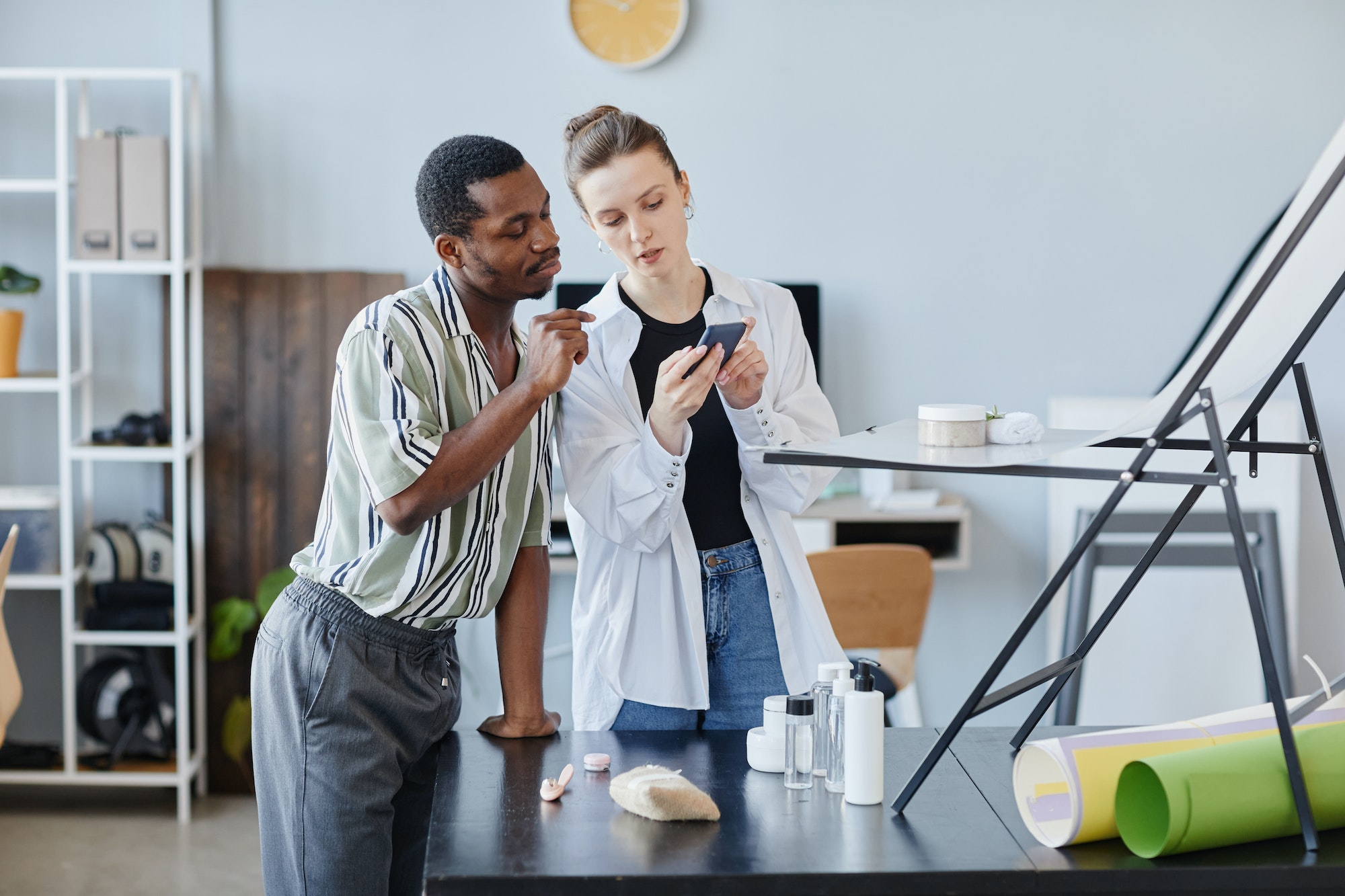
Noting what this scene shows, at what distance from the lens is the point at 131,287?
3.75 meters

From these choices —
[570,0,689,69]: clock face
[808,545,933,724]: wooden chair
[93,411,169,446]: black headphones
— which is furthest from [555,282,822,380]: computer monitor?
[93,411,169,446]: black headphones

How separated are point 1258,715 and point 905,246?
2683mm

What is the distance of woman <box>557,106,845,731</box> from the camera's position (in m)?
1.75

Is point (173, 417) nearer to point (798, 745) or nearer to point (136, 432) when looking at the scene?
point (136, 432)

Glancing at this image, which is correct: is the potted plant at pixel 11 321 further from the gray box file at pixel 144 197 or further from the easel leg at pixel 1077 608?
the easel leg at pixel 1077 608

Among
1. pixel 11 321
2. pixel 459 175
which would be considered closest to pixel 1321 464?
pixel 459 175

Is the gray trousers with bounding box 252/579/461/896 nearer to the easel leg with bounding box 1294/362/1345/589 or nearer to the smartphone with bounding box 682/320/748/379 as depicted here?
the smartphone with bounding box 682/320/748/379

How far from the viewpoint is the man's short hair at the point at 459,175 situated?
1.54 meters

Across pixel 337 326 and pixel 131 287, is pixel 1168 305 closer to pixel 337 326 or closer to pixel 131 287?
pixel 337 326

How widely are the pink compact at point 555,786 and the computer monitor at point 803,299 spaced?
242 centimetres

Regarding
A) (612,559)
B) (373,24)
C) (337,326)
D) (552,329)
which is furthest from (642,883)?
(373,24)

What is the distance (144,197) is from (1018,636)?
10.1 feet

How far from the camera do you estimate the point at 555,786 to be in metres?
1.32

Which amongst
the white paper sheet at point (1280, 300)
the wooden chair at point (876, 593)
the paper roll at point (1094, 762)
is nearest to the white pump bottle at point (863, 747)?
the paper roll at point (1094, 762)
